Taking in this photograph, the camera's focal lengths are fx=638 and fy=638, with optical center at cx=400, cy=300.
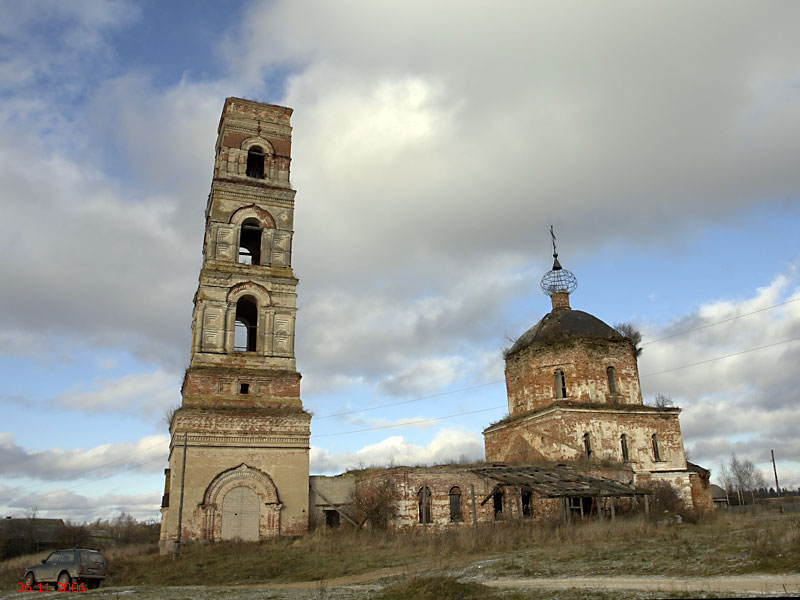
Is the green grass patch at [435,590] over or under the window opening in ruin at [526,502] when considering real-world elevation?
under

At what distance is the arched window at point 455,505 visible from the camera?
961 inches

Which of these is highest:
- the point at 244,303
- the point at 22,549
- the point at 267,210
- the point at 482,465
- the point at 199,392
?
the point at 267,210

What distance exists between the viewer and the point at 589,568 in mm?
11672

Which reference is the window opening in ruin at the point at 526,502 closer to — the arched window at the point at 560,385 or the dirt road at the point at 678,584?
the arched window at the point at 560,385

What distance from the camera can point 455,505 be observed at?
24641mm

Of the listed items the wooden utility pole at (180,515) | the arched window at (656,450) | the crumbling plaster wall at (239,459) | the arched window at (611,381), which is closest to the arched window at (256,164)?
the crumbling plaster wall at (239,459)

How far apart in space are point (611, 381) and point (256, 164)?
19.7 metres

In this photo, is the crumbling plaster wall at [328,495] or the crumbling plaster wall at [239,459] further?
the crumbling plaster wall at [328,495]

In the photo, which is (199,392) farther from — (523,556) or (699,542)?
(699,542)

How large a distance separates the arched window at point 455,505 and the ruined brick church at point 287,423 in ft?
0.14

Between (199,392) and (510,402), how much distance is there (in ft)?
55.1

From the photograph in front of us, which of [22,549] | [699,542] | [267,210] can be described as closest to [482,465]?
[699,542]

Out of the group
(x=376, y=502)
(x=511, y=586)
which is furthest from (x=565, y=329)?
(x=511, y=586)

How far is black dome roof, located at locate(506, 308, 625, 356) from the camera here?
3188cm
